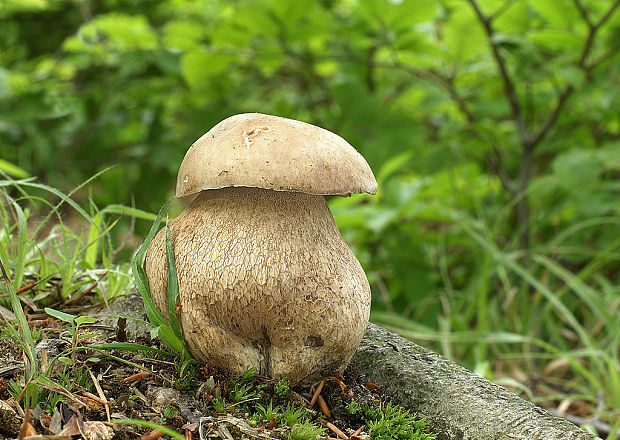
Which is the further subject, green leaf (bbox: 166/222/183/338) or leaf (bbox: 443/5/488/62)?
leaf (bbox: 443/5/488/62)

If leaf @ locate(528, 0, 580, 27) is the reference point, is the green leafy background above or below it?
below

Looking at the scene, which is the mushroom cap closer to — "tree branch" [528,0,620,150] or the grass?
the grass

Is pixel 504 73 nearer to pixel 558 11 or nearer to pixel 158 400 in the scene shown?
pixel 558 11

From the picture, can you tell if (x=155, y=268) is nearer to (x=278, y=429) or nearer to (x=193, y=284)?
(x=193, y=284)

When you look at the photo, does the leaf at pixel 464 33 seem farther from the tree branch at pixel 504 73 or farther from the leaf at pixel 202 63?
the leaf at pixel 202 63

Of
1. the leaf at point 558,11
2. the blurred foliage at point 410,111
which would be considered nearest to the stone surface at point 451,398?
the blurred foliage at point 410,111

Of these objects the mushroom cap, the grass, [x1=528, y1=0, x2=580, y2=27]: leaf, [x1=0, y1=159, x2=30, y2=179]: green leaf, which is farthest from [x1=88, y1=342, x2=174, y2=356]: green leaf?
[x1=528, y1=0, x2=580, y2=27]: leaf
